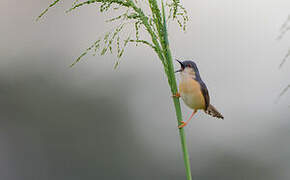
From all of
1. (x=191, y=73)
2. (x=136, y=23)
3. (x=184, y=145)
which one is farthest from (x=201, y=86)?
(x=184, y=145)

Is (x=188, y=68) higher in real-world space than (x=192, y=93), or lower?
higher

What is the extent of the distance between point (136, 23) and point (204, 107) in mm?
719

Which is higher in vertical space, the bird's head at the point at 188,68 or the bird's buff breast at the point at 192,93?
the bird's head at the point at 188,68

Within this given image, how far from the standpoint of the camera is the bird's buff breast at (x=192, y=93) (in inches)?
61.9

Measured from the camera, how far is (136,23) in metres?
1.07

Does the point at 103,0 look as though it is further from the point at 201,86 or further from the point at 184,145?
the point at 201,86

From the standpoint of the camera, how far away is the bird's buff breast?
1573 mm

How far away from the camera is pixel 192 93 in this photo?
160 cm

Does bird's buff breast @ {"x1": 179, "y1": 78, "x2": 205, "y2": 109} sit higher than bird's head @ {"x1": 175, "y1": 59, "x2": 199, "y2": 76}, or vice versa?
bird's head @ {"x1": 175, "y1": 59, "x2": 199, "y2": 76}

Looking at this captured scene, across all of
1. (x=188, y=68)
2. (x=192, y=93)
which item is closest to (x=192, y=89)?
(x=192, y=93)

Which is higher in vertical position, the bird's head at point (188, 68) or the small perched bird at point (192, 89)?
the bird's head at point (188, 68)

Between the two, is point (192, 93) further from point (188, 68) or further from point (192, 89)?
point (188, 68)

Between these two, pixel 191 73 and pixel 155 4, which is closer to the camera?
pixel 155 4

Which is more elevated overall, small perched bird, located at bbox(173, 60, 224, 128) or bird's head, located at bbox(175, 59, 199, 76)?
bird's head, located at bbox(175, 59, 199, 76)
